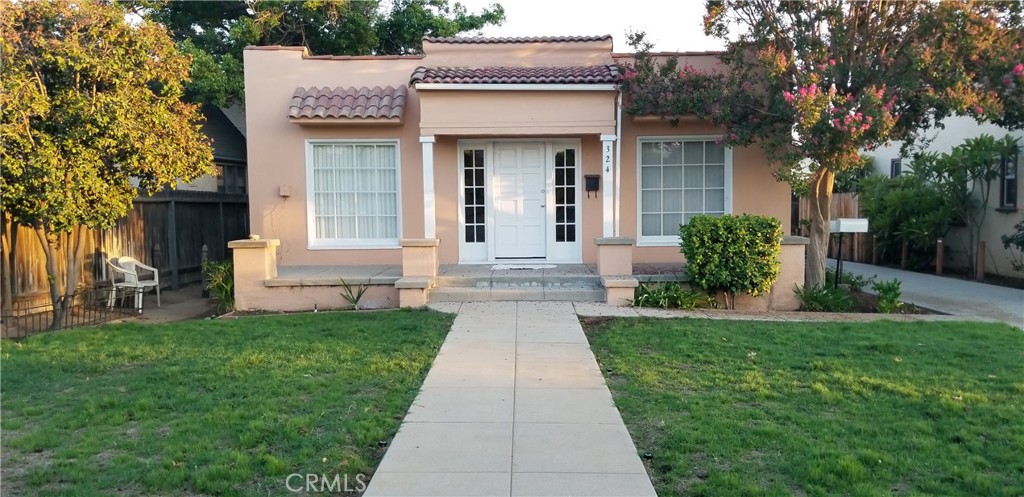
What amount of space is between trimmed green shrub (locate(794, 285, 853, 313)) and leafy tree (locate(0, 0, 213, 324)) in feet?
30.5

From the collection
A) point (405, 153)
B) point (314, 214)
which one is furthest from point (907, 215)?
point (314, 214)

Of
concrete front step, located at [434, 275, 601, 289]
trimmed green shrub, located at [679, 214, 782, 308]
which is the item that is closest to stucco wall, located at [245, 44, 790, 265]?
concrete front step, located at [434, 275, 601, 289]

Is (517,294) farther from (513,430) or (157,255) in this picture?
(157,255)

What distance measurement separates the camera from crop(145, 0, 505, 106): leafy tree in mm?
15188

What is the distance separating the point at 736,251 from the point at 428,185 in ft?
16.1

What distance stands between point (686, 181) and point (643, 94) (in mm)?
2418

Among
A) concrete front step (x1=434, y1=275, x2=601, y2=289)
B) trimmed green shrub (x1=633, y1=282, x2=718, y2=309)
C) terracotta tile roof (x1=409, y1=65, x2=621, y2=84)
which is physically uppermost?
terracotta tile roof (x1=409, y1=65, x2=621, y2=84)

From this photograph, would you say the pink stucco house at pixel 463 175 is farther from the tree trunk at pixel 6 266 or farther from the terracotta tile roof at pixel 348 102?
the tree trunk at pixel 6 266

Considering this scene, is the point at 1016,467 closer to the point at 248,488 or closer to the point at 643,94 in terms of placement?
the point at 248,488

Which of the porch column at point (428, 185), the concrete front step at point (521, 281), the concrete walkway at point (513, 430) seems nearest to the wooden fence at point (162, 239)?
the porch column at point (428, 185)

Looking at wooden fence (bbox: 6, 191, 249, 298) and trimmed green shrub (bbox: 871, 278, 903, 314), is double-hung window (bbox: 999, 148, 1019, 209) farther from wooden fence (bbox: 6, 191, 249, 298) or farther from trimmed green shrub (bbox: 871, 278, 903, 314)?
wooden fence (bbox: 6, 191, 249, 298)

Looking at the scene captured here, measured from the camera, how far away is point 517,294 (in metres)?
10.5

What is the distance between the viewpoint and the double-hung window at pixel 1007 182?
14.3 metres

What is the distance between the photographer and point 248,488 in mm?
4191
